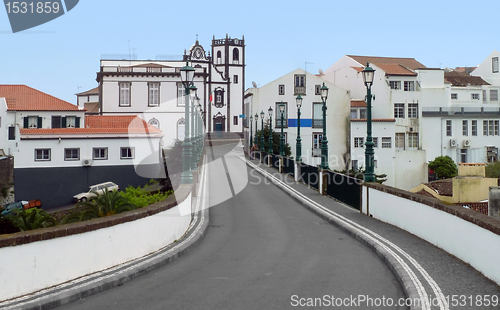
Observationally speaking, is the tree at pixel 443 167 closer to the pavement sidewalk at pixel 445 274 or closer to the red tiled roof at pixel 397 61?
the red tiled roof at pixel 397 61

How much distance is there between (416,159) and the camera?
6053cm

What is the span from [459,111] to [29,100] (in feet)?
166

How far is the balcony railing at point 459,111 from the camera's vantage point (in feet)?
203

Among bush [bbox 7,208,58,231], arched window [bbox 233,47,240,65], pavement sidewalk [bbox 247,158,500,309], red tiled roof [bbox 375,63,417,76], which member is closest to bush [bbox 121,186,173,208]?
bush [bbox 7,208,58,231]

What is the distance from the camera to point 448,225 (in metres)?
9.64

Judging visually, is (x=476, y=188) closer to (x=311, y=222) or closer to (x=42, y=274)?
(x=311, y=222)

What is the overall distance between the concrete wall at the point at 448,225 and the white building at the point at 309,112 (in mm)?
47384

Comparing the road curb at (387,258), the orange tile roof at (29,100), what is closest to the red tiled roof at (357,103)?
the orange tile roof at (29,100)

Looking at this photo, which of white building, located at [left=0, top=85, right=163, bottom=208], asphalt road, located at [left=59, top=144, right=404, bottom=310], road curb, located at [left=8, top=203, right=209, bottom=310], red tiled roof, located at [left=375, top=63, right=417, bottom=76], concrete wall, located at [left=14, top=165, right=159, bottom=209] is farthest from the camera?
red tiled roof, located at [left=375, top=63, right=417, bottom=76]

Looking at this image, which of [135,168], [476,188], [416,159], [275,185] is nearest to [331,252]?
[275,185]

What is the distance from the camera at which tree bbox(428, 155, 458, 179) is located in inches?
2287

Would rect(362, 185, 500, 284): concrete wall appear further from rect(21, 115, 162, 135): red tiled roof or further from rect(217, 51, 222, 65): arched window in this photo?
rect(217, 51, 222, 65): arched window

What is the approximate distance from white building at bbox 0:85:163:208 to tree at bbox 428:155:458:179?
31.8 m

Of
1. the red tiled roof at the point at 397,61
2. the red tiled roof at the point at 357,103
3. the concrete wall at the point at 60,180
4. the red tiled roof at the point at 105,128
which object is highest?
the red tiled roof at the point at 397,61
